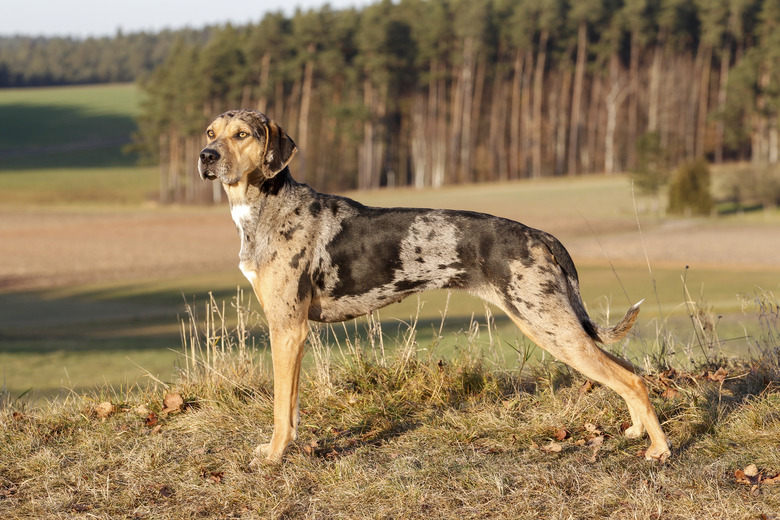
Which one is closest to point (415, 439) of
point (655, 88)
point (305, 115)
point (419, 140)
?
point (305, 115)

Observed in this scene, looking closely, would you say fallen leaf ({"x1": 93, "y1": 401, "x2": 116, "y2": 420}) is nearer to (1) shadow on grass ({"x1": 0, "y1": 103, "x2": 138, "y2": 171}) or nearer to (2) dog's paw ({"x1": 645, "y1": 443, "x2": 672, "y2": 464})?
(2) dog's paw ({"x1": 645, "y1": 443, "x2": 672, "y2": 464})

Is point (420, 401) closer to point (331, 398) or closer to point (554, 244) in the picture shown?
point (331, 398)

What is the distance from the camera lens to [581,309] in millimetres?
5461

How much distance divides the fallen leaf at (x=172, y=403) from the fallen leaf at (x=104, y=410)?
461 millimetres

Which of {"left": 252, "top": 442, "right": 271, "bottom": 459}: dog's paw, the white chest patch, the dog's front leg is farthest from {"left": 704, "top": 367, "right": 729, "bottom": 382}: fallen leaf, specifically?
the white chest patch

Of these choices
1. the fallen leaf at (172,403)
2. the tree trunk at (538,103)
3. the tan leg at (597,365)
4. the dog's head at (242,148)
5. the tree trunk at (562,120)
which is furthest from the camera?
the tree trunk at (562,120)

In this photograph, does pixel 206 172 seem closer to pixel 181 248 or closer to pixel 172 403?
pixel 172 403

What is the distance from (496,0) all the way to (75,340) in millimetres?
70989

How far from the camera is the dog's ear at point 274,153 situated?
217 inches

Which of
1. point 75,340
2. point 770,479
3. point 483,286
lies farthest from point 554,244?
point 75,340

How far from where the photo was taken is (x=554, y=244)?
540 centimetres

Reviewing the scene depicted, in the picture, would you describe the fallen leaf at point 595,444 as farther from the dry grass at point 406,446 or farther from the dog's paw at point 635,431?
the dog's paw at point 635,431

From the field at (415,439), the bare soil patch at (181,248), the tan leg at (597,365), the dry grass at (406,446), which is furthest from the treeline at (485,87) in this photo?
the tan leg at (597,365)

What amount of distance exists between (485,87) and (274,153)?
7806 centimetres
